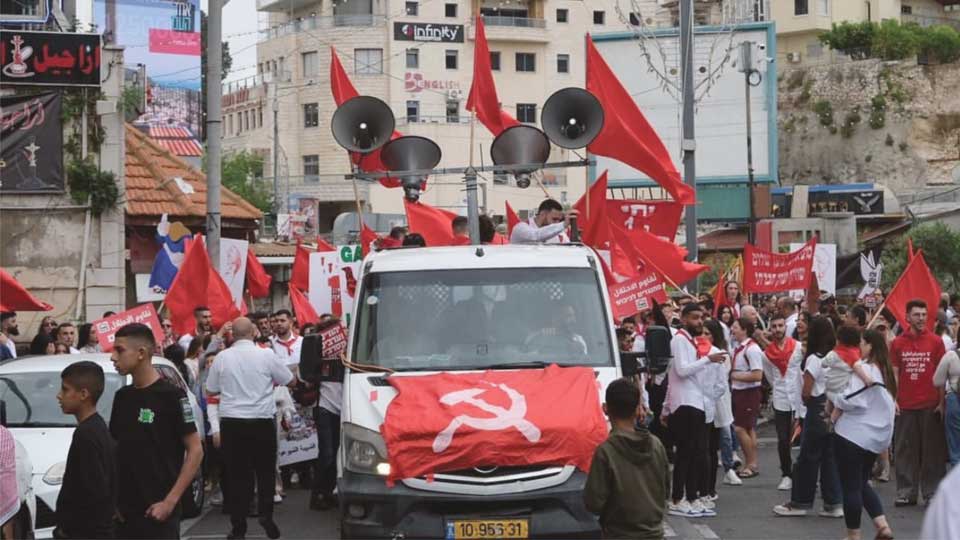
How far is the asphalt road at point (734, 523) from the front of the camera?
12.6 meters

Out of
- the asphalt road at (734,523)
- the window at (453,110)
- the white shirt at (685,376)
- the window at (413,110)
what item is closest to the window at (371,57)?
the window at (413,110)

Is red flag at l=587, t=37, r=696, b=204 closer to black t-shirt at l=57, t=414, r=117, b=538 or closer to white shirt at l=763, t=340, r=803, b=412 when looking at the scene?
white shirt at l=763, t=340, r=803, b=412

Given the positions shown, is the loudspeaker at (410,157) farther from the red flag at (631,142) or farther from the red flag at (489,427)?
the red flag at (631,142)

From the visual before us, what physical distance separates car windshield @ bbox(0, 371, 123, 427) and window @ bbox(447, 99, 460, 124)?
72.2 m

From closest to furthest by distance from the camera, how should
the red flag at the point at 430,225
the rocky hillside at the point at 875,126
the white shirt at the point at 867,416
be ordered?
the white shirt at the point at 867,416 → the red flag at the point at 430,225 → the rocky hillside at the point at 875,126

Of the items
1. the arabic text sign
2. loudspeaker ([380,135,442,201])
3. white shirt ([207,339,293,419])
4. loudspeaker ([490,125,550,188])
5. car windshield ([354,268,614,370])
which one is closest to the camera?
car windshield ([354,268,614,370])

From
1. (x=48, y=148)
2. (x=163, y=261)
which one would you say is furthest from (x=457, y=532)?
(x=48, y=148)

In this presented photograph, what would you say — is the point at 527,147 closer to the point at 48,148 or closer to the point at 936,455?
the point at 936,455

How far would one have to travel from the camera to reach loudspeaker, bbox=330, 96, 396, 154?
46.0ft

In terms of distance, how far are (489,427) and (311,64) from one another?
3067 inches

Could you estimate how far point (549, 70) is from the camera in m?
87.7

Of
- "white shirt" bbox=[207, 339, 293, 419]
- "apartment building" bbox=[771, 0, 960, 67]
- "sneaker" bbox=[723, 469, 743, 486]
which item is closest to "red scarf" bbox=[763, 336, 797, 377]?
"sneaker" bbox=[723, 469, 743, 486]

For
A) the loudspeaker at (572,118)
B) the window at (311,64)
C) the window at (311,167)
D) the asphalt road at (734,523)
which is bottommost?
the asphalt road at (734,523)

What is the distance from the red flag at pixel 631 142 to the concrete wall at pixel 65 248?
30.0 ft
